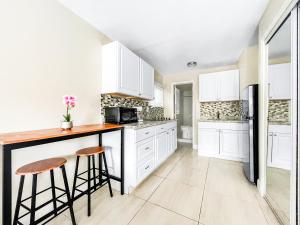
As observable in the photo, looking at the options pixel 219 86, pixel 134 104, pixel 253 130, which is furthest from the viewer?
pixel 219 86

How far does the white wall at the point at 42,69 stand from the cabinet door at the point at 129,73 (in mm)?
445

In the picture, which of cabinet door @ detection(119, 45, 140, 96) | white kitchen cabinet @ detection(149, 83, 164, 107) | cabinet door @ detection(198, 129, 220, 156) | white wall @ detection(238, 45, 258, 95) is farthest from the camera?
white kitchen cabinet @ detection(149, 83, 164, 107)

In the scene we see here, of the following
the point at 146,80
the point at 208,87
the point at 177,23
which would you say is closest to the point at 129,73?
the point at 146,80

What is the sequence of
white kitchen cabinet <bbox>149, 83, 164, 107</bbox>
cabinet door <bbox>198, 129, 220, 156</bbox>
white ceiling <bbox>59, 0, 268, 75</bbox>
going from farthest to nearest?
white kitchen cabinet <bbox>149, 83, 164, 107</bbox>
cabinet door <bbox>198, 129, 220, 156</bbox>
white ceiling <bbox>59, 0, 268, 75</bbox>

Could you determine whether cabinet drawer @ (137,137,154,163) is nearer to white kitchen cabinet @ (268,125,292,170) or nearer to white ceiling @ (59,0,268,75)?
white kitchen cabinet @ (268,125,292,170)

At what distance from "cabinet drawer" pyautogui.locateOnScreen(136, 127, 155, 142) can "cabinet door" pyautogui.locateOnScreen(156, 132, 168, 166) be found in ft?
0.92

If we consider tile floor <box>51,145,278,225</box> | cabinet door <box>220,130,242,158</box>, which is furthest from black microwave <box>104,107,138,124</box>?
cabinet door <box>220,130,242,158</box>

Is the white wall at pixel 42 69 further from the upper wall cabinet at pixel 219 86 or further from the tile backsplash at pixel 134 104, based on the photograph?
the upper wall cabinet at pixel 219 86

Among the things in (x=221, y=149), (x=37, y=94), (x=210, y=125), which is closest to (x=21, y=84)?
(x=37, y=94)

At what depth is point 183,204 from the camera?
5.19ft

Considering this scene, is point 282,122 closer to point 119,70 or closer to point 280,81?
point 280,81

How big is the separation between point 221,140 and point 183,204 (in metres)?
2.04

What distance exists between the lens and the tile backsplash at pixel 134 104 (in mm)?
2209

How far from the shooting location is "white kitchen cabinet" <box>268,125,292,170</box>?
125 centimetres
